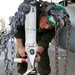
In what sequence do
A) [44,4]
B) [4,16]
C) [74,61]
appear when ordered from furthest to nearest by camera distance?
[4,16], [74,61], [44,4]

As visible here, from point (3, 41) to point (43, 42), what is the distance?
0.54m

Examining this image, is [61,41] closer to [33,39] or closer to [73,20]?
[73,20]

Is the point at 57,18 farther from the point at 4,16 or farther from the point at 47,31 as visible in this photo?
the point at 4,16

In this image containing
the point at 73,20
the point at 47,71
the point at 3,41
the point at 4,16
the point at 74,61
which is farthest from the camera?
the point at 4,16

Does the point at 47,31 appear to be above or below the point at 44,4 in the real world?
below

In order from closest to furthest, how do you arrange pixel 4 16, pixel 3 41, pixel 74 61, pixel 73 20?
pixel 3 41 → pixel 73 20 → pixel 74 61 → pixel 4 16

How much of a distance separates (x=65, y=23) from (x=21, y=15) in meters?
0.16

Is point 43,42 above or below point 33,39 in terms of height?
below

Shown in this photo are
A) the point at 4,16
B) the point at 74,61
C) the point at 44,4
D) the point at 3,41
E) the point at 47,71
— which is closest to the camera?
the point at 3,41

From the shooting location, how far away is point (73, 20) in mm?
1215

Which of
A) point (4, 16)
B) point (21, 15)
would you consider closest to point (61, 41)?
point (21, 15)

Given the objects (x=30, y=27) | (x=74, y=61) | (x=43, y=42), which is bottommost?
(x=74, y=61)

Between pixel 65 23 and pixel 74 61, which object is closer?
pixel 65 23

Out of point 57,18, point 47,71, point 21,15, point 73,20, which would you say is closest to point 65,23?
point 57,18
